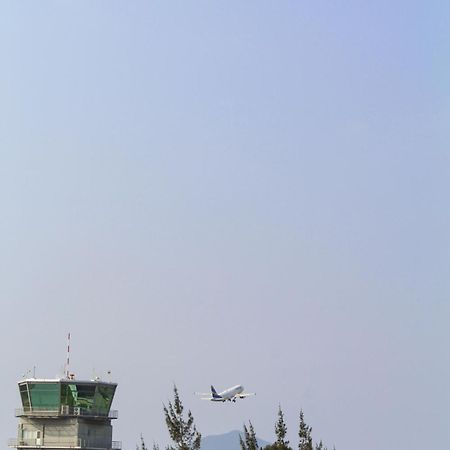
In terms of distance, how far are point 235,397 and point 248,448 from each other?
73.8 metres

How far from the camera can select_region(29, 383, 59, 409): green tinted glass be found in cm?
15388

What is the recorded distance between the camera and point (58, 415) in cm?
15288

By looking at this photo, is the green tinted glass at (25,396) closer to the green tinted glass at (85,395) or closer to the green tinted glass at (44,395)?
the green tinted glass at (44,395)

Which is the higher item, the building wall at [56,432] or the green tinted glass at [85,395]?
the green tinted glass at [85,395]

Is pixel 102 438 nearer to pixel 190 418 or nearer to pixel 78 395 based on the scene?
pixel 78 395

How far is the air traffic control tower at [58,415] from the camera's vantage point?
15275 centimetres

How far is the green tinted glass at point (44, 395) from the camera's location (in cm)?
15388

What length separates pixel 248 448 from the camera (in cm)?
11469

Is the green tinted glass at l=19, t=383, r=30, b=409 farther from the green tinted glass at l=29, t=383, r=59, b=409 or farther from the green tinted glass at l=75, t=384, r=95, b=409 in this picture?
the green tinted glass at l=75, t=384, r=95, b=409

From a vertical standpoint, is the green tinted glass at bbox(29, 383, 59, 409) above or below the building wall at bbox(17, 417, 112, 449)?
above

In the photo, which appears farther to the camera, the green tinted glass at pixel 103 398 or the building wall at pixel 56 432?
the green tinted glass at pixel 103 398

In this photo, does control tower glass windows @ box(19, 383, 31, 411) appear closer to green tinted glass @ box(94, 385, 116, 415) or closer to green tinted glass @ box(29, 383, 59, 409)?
green tinted glass @ box(29, 383, 59, 409)

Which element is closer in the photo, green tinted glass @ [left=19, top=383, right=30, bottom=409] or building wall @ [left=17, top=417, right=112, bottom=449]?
building wall @ [left=17, top=417, right=112, bottom=449]

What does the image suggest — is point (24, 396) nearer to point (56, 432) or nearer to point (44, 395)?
point (44, 395)
